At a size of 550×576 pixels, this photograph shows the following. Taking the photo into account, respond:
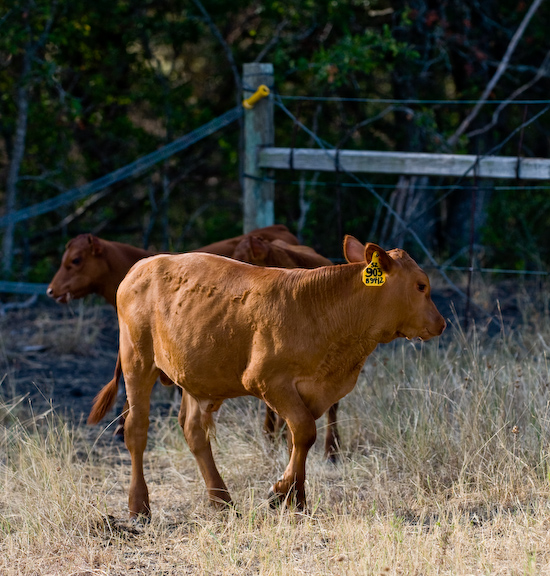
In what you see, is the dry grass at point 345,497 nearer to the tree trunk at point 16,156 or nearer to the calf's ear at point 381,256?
the calf's ear at point 381,256

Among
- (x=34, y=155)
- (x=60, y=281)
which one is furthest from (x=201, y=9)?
(x=60, y=281)

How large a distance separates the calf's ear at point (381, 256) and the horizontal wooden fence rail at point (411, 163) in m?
2.95

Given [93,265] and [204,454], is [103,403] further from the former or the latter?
[93,265]

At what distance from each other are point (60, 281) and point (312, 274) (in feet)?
8.75

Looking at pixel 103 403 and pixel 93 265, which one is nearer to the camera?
pixel 103 403

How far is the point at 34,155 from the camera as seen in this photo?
33.8ft

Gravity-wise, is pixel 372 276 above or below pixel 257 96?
below

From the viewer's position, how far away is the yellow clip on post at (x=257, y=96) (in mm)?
6516

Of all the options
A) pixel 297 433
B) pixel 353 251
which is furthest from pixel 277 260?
pixel 297 433

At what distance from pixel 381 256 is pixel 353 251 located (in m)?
0.33

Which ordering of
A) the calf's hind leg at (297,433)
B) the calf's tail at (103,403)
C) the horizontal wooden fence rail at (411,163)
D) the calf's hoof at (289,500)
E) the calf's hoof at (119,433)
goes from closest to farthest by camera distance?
the calf's hind leg at (297,433) < the calf's hoof at (289,500) < the calf's tail at (103,403) < the calf's hoof at (119,433) < the horizontal wooden fence rail at (411,163)

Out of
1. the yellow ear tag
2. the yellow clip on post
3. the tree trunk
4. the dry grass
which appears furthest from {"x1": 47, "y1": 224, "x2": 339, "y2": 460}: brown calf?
the tree trunk

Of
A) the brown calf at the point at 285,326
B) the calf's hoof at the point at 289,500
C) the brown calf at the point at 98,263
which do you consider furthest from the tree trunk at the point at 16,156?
the calf's hoof at the point at 289,500

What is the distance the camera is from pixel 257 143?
6.73m
